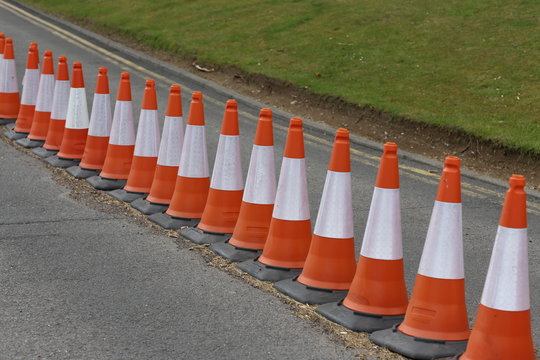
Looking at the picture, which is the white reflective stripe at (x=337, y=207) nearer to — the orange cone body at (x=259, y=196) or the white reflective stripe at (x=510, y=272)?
the orange cone body at (x=259, y=196)

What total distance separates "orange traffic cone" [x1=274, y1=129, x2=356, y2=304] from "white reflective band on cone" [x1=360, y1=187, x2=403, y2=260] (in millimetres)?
396

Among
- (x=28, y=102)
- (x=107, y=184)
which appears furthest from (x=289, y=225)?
(x=28, y=102)

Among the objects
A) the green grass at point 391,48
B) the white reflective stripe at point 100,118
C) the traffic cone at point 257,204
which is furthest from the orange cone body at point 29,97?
the traffic cone at point 257,204

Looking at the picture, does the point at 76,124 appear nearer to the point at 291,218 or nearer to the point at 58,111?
the point at 58,111

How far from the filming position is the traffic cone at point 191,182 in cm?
805

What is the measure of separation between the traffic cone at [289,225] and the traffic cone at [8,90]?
6.42 m

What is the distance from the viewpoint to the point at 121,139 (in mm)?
9289

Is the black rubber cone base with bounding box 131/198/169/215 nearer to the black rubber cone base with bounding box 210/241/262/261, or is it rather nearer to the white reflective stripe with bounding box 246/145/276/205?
the black rubber cone base with bounding box 210/241/262/261

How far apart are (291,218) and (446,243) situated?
59.9 inches

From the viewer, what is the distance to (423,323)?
5.64 meters

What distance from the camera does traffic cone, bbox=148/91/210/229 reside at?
26.4 ft

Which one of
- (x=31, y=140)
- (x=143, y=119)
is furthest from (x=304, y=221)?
(x=31, y=140)

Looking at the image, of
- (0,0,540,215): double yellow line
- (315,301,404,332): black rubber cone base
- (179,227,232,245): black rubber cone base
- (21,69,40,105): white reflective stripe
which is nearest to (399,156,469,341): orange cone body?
(315,301,404,332): black rubber cone base

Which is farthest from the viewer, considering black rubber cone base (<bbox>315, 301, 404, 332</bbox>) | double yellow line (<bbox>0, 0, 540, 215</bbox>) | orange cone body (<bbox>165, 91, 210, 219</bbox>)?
double yellow line (<bbox>0, 0, 540, 215</bbox>)
